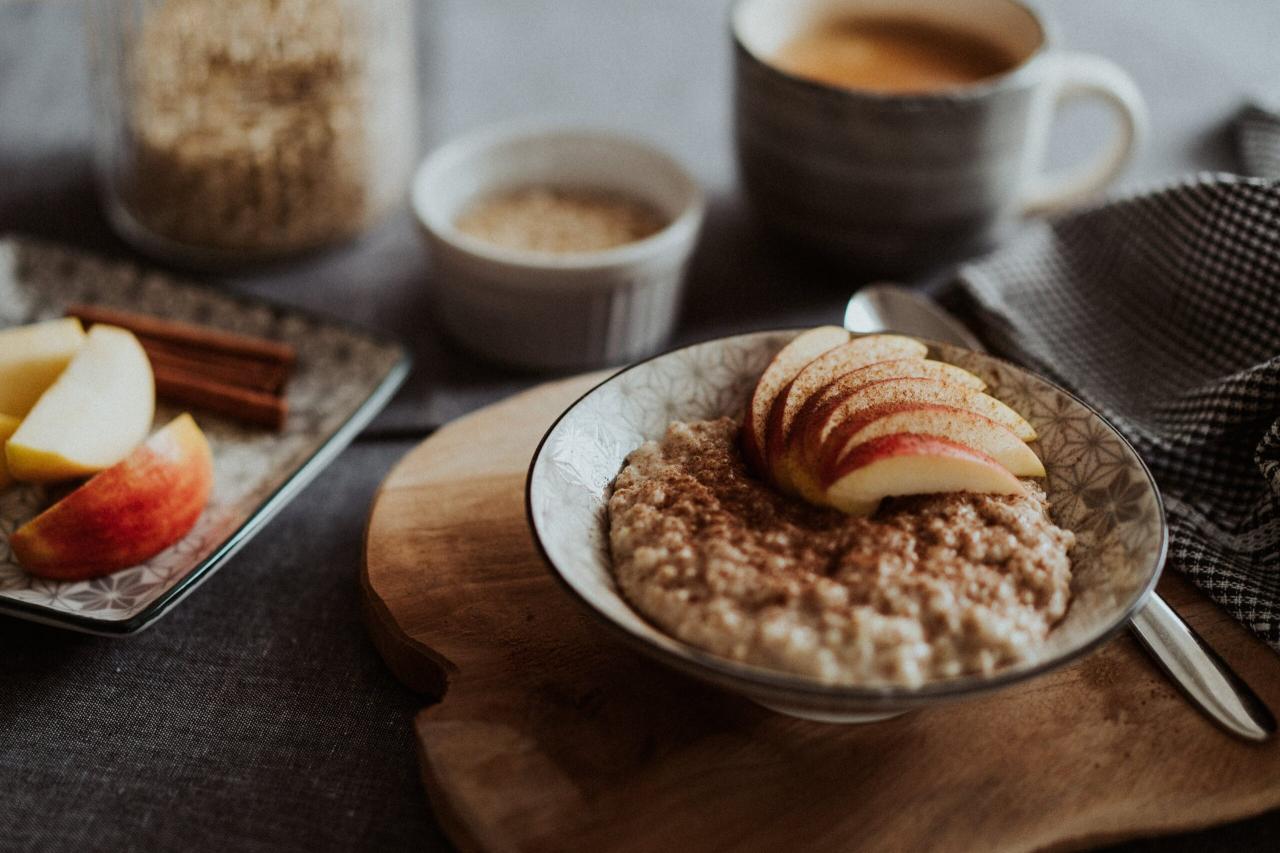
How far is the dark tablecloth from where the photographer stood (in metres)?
1.24

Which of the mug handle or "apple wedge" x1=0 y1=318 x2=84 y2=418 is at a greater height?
the mug handle

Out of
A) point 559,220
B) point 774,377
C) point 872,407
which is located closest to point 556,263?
point 559,220

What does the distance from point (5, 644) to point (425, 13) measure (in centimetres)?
149

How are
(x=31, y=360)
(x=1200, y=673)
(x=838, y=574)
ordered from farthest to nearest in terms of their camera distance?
(x=31, y=360)
(x=1200, y=673)
(x=838, y=574)

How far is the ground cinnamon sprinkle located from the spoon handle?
1.00 meters

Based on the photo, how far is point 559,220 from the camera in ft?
6.62

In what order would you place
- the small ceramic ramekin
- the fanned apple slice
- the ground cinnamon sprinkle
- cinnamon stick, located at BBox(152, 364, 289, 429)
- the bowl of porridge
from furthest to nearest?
the ground cinnamon sprinkle < the small ceramic ramekin < cinnamon stick, located at BBox(152, 364, 289, 429) < the fanned apple slice < the bowl of porridge

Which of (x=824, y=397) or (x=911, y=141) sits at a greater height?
(x=911, y=141)

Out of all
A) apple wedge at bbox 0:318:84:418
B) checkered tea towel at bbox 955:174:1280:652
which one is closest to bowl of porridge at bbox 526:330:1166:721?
checkered tea towel at bbox 955:174:1280:652

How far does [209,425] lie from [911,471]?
1011 mm

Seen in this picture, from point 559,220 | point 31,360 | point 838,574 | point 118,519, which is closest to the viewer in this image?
point 838,574

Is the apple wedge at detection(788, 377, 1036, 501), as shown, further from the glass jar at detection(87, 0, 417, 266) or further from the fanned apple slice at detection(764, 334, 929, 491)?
the glass jar at detection(87, 0, 417, 266)

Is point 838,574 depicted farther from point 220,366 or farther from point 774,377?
point 220,366

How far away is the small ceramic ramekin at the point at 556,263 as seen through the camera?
1.82 m
